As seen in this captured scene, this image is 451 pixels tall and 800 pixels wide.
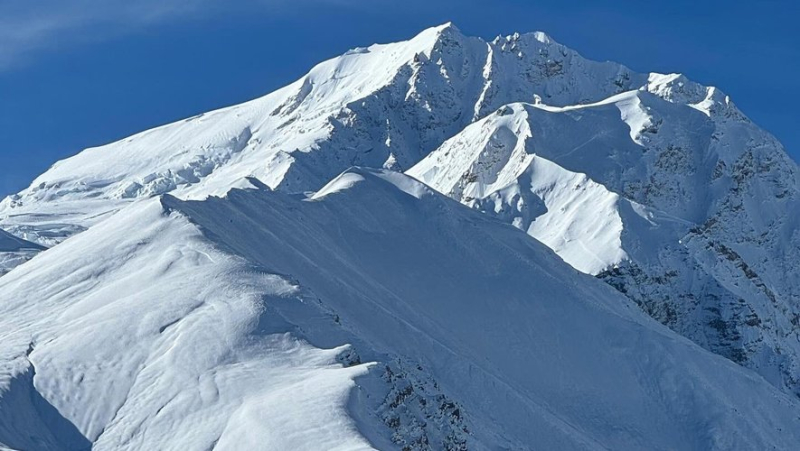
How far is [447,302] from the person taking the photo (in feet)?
306

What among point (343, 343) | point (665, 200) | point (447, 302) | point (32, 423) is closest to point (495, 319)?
point (447, 302)

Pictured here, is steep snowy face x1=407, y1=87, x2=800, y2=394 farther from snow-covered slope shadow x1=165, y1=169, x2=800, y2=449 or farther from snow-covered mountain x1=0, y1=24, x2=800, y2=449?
snow-covered slope shadow x1=165, y1=169, x2=800, y2=449

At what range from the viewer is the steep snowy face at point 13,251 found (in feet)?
382

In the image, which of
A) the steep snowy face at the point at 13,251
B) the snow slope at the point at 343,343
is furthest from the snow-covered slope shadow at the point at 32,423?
the steep snowy face at the point at 13,251

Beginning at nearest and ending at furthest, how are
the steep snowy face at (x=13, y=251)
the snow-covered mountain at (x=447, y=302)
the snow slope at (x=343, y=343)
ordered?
the snow slope at (x=343, y=343) → the snow-covered mountain at (x=447, y=302) → the steep snowy face at (x=13, y=251)

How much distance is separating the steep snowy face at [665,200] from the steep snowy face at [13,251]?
38985 millimetres

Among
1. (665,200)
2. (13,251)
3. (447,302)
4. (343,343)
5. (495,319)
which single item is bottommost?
(343,343)

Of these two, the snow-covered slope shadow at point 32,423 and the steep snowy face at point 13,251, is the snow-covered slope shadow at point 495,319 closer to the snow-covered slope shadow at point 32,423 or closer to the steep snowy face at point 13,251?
the snow-covered slope shadow at point 32,423

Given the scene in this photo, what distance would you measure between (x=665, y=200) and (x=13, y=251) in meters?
66.8

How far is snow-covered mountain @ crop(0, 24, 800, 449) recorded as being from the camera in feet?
185

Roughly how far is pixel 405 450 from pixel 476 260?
4835 centimetres

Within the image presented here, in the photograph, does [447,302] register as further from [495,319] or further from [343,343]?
[343,343]

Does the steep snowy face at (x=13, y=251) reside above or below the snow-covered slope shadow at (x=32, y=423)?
above

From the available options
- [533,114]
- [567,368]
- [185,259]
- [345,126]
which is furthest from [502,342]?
[345,126]
